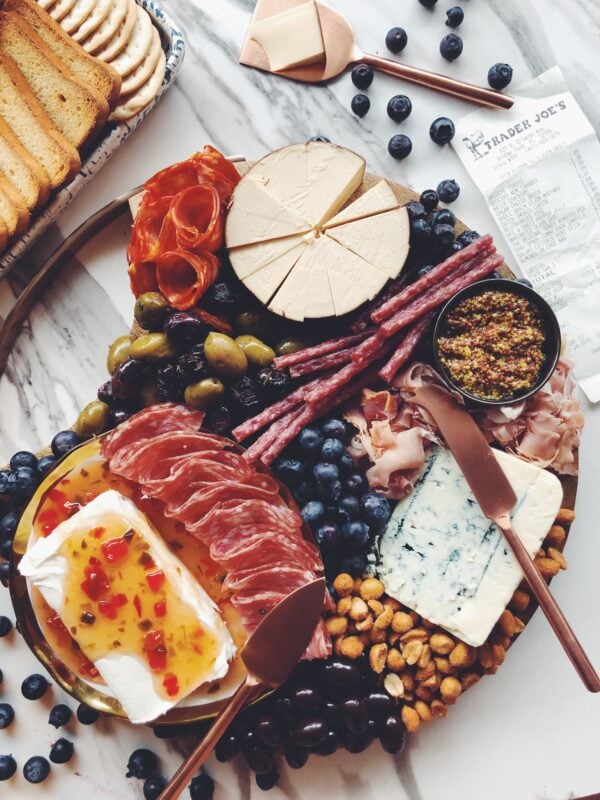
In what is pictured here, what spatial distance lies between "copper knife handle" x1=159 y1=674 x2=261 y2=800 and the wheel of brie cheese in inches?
35.2

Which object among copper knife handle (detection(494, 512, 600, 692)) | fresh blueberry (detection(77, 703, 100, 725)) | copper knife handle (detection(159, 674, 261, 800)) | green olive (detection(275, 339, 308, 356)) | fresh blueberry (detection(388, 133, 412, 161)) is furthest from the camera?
fresh blueberry (detection(388, 133, 412, 161))

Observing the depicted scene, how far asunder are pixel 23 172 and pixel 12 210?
119 mm

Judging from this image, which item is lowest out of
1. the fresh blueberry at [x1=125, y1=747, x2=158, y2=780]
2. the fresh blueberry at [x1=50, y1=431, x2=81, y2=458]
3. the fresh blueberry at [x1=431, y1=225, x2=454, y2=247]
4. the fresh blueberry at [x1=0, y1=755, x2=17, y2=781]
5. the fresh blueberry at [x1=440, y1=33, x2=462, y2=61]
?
the fresh blueberry at [x1=125, y1=747, x2=158, y2=780]

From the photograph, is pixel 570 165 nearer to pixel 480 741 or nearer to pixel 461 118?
pixel 461 118

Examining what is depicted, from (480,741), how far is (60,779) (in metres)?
1.19

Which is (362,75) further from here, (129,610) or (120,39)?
(129,610)

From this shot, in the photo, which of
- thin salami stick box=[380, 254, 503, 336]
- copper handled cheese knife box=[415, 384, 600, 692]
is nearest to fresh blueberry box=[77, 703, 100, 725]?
copper handled cheese knife box=[415, 384, 600, 692]

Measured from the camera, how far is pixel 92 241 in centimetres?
207

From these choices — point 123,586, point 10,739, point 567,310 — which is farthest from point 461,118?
point 10,739

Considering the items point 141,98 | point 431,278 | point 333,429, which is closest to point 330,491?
point 333,429

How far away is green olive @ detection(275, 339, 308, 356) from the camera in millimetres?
1803

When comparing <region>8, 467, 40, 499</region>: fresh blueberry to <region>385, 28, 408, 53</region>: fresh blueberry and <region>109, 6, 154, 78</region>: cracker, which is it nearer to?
<region>109, 6, 154, 78</region>: cracker

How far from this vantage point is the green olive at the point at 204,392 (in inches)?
66.9

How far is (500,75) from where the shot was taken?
2010 millimetres
